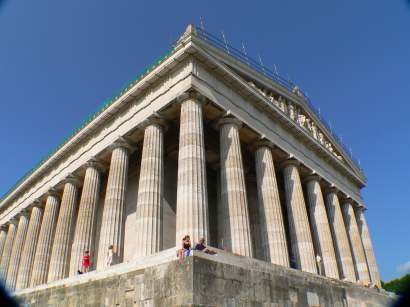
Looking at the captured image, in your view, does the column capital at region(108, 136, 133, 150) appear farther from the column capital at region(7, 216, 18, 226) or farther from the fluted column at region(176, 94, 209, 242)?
the column capital at region(7, 216, 18, 226)

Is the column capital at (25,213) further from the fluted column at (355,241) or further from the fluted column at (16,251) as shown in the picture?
the fluted column at (355,241)

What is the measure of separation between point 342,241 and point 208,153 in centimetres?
1626

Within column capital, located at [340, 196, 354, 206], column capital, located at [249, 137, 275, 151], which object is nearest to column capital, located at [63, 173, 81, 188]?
column capital, located at [249, 137, 275, 151]

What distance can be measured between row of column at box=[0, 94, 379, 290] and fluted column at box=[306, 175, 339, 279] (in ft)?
0.30

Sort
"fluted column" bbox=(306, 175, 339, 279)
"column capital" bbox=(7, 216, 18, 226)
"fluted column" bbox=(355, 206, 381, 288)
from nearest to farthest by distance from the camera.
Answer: "fluted column" bbox=(306, 175, 339, 279) → "fluted column" bbox=(355, 206, 381, 288) → "column capital" bbox=(7, 216, 18, 226)

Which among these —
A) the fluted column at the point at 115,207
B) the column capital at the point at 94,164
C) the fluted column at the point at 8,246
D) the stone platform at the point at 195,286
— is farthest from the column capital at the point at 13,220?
the stone platform at the point at 195,286

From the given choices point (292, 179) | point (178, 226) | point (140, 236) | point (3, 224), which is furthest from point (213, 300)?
point (3, 224)

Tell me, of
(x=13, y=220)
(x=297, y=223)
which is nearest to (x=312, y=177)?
(x=297, y=223)

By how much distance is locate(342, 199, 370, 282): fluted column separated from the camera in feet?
119

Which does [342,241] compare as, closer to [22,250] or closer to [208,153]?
[208,153]

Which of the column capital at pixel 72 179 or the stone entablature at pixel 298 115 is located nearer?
the stone entablature at pixel 298 115

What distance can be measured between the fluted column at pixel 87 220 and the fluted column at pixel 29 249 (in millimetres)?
11526

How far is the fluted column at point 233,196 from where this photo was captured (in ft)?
70.8

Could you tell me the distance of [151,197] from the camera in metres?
22.6
